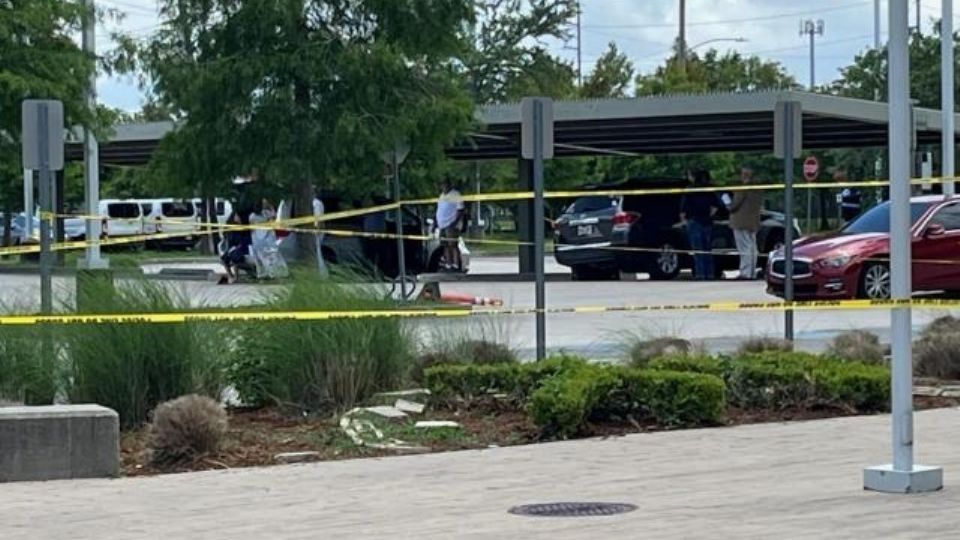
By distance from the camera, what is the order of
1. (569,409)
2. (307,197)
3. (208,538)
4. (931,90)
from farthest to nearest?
(931,90) → (307,197) → (569,409) → (208,538)

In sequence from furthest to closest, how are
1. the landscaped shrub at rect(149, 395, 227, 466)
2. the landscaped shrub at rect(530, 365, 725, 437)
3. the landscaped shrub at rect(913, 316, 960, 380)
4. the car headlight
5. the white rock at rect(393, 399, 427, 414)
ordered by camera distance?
the car headlight < the landscaped shrub at rect(913, 316, 960, 380) < the white rock at rect(393, 399, 427, 414) < the landscaped shrub at rect(530, 365, 725, 437) < the landscaped shrub at rect(149, 395, 227, 466)

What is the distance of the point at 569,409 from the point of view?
457 inches

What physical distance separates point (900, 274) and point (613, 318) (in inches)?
508

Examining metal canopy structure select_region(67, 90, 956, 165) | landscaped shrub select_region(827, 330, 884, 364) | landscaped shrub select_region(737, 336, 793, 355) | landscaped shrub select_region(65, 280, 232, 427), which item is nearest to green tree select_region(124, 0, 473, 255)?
metal canopy structure select_region(67, 90, 956, 165)

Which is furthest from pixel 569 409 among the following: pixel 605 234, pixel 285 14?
pixel 605 234

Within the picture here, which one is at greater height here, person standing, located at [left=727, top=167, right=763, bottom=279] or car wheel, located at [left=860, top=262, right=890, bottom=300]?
person standing, located at [left=727, top=167, right=763, bottom=279]

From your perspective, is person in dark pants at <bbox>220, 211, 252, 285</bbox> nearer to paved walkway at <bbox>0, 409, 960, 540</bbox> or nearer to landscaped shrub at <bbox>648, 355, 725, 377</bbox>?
landscaped shrub at <bbox>648, 355, 725, 377</bbox>

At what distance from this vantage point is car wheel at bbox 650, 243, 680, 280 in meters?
32.5

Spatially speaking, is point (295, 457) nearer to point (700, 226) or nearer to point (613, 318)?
point (613, 318)

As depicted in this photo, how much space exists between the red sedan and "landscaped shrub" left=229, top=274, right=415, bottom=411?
1034 centimetres

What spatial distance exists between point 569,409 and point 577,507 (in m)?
2.45

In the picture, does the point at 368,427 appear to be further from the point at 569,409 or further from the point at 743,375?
the point at 743,375

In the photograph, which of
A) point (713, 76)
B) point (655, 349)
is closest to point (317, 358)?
point (655, 349)

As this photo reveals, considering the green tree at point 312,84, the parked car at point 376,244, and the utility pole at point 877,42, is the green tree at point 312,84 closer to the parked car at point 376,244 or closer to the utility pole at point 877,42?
the parked car at point 376,244
